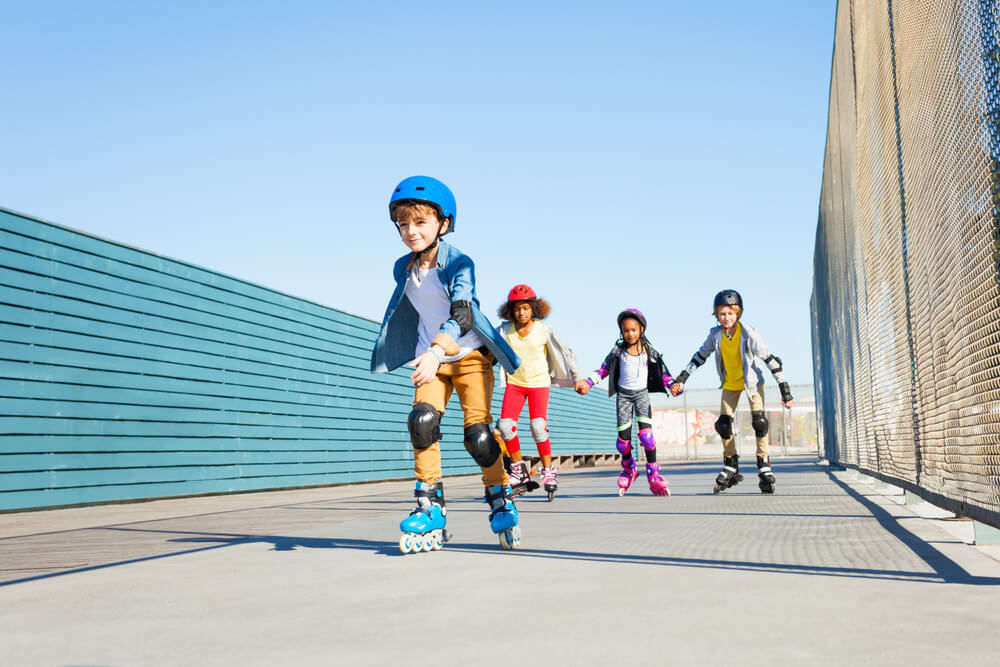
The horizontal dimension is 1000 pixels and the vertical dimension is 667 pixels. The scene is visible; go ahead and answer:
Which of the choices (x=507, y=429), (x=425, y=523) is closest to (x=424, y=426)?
(x=425, y=523)

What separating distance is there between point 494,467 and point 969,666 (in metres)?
2.93

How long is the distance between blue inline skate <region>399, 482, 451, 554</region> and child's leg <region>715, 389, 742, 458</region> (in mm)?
4999

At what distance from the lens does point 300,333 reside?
13.3m

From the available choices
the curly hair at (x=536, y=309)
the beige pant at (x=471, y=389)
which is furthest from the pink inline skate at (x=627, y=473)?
the beige pant at (x=471, y=389)

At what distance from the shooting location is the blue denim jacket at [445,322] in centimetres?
436

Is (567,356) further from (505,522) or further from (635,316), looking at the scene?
(505,522)

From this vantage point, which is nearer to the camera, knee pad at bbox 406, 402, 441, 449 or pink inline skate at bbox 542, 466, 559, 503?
knee pad at bbox 406, 402, 441, 449

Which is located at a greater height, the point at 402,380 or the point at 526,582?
the point at 402,380

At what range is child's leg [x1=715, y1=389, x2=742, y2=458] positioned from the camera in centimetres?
880

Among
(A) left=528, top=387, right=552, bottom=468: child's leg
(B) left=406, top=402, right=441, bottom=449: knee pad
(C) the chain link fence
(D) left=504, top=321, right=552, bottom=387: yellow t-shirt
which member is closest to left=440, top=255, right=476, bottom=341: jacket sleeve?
(B) left=406, top=402, right=441, bottom=449: knee pad

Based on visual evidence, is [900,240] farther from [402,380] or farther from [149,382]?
[402,380]

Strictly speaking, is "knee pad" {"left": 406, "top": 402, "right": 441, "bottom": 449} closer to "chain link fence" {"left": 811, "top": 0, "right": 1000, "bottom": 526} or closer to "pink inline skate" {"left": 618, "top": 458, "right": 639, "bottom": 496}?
"chain link fence" {"left": 811, "top": 0, "right": 1000, "bottom": 526}

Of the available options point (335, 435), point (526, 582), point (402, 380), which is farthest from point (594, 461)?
point (526, 582)

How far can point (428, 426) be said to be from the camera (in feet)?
13.9
